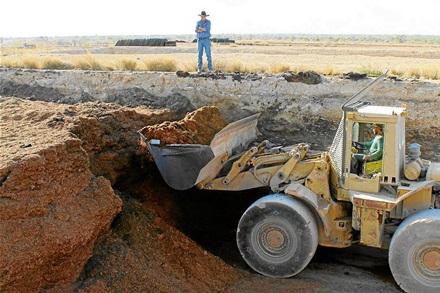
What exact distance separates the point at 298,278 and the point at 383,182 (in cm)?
193

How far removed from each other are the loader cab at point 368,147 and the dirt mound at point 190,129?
9.23 feet

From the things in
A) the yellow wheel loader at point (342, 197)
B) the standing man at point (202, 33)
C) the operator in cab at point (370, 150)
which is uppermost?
the standing man at point (202, 33)

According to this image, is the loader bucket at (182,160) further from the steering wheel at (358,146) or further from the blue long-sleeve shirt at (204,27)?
the blue long-sleeve shirt at (204,27)

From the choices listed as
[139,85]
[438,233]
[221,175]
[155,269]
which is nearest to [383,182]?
[438,233]

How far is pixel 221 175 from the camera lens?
31.2ft

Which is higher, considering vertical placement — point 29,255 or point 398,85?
point 398,85

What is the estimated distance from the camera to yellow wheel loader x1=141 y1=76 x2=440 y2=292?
7.79 m

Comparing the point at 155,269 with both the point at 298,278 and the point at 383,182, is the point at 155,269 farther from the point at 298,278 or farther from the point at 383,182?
the point at 383,182

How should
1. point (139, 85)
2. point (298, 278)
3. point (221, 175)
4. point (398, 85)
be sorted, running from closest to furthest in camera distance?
1. point (298, 278)
2. point (221, 175)
3. point (398, 85)
4. point (139, 85)

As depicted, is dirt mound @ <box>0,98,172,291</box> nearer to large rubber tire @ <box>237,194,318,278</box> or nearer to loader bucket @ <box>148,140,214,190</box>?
loader bucket @ <box>148,140,214,190</box>

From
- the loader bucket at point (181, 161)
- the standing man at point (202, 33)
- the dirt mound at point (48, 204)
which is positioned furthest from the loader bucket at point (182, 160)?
the standing man at point (202, 33)

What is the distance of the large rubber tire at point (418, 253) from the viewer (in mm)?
7641

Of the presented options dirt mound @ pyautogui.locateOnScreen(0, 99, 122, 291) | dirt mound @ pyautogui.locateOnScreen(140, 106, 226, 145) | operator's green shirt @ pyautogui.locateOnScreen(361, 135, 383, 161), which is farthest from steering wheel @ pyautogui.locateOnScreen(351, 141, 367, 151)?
dirt mound @ pyautogui.locateOnScreen(0, 99, 122, 291)

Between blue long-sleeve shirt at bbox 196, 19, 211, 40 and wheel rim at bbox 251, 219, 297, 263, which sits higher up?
blue long-sleeve shirt at bbox 196, 19, 211, 40
